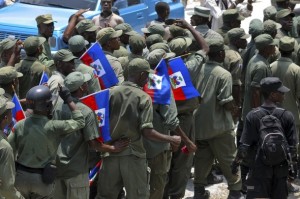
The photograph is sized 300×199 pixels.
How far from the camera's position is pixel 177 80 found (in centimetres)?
866

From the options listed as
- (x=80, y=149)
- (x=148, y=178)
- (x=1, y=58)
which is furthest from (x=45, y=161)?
(x=1, y=58)

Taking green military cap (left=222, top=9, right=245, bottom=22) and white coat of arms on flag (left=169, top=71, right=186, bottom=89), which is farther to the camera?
green military cap (left=222, top=9, right=245, bottom=22)

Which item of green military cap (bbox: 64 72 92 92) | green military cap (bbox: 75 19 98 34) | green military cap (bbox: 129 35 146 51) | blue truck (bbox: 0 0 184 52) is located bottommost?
blue truck (bbox: 0 0 184 52)

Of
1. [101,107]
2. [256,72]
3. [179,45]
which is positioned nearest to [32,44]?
[179,45]

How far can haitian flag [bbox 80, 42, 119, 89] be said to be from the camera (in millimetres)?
8797

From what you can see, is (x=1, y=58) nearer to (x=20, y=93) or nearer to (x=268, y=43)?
(x=20, y=93)

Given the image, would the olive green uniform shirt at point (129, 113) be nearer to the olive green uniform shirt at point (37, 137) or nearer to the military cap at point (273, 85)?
the olive green uniform shirt at point (37, 137)

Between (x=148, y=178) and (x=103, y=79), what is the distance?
56.6 inches

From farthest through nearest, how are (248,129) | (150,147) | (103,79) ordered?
(103,79)
(150,147)
(248,129)

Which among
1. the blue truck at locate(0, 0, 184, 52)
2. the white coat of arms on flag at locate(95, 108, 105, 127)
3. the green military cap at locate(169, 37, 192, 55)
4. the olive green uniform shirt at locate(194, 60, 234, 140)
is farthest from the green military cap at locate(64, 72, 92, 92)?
the blue truck at locate(0, 0, 184, 52)

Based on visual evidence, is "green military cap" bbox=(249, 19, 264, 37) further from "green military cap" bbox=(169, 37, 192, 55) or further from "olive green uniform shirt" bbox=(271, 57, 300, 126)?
"green military cap" bbox=(169, 37, 192, 55)

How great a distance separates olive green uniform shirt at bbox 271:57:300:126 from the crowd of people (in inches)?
0.5

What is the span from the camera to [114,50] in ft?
31.8

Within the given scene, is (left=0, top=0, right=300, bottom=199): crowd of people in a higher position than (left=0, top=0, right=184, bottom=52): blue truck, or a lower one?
higher
